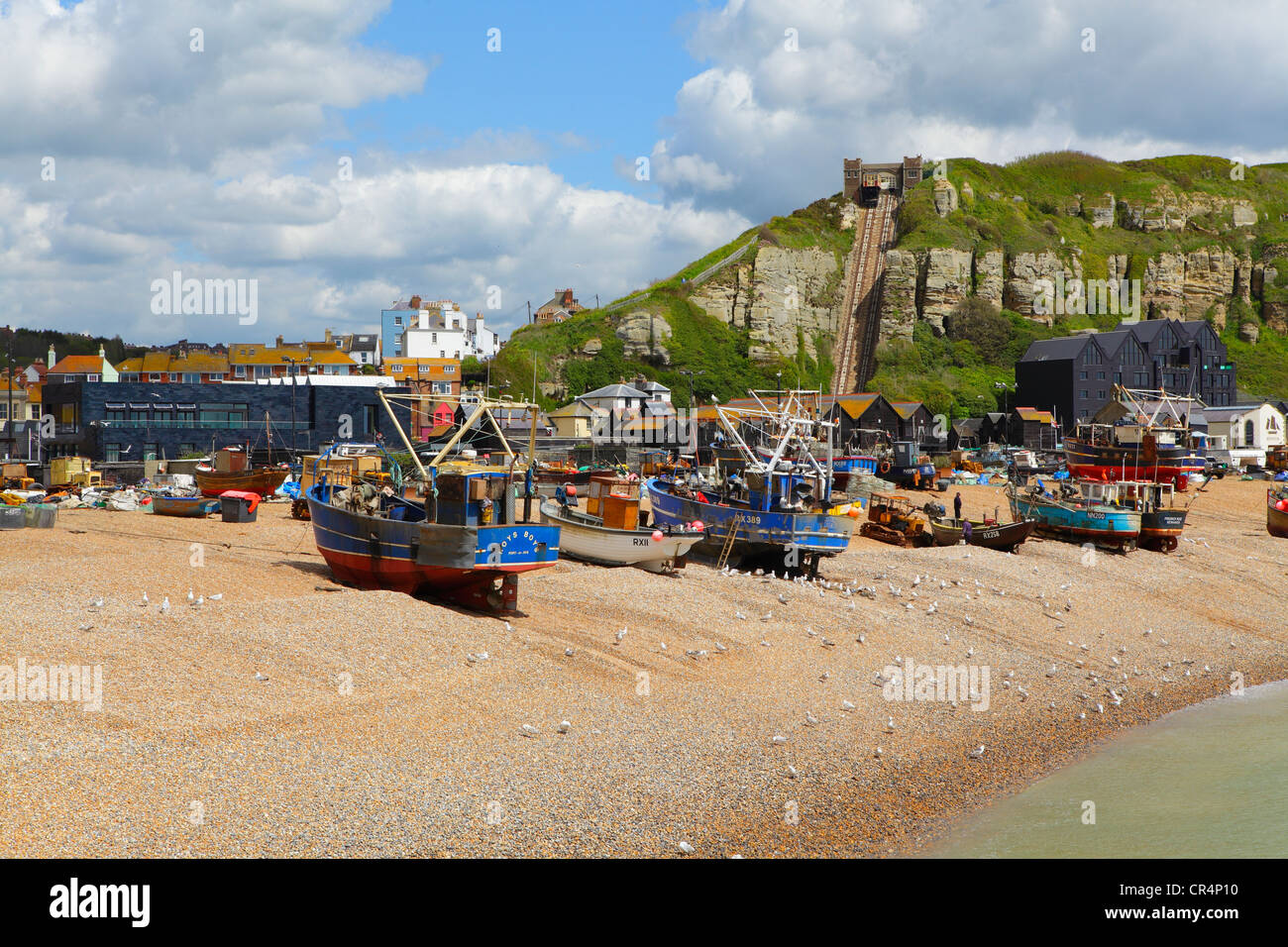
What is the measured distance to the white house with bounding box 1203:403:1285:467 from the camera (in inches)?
3585

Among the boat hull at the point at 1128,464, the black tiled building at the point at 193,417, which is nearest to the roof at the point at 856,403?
the boat hull at the point at 1128,464

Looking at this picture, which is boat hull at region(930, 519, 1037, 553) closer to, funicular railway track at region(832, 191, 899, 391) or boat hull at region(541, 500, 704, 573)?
boat hull at region(541, 500, 704, 573)

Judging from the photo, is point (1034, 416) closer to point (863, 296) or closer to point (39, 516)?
point (863, 296)

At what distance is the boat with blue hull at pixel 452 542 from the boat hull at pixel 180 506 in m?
16.4

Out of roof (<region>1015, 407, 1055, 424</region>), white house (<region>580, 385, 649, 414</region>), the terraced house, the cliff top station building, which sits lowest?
roof (<region>1015, 407, 1055, 424</region>)

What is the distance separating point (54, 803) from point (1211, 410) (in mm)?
100622

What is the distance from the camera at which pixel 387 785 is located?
13219 millimetres

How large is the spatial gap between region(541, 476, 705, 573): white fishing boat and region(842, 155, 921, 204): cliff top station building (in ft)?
374

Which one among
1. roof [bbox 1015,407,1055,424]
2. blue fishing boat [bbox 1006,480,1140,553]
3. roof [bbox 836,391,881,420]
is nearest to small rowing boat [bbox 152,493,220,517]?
blue fishing boat [bbox 1006,480,1140,553]

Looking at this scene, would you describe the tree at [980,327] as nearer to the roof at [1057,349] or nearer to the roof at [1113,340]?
the roof at [1057,349]

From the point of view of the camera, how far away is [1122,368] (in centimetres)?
10212

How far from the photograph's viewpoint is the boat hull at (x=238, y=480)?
44000mm
